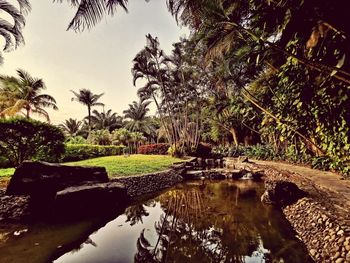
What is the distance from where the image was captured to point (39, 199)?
20.9ft

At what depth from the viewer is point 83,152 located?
1808 cm

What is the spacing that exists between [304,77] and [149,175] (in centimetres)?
793

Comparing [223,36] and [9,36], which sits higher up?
[9,36]

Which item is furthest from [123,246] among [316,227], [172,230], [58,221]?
[316,227]

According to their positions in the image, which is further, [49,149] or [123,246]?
[49,149]

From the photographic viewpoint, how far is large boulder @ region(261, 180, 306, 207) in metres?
6.36

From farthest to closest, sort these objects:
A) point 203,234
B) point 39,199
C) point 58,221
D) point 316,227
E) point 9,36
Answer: point 9,36 → point 39,199 → point 58,221 → point 203,234 → point 316,227

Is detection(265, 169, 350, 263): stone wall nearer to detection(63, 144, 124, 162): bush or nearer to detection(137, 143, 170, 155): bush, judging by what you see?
detection(63, 144, 124, 162): bush

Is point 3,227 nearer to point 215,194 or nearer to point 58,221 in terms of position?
point 58,221

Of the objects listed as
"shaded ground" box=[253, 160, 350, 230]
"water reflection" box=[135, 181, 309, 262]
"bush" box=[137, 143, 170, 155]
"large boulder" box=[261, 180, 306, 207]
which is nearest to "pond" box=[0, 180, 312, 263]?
"water reflection" box=[135, 181, 309, 262]

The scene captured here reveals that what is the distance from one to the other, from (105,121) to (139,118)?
803 cm

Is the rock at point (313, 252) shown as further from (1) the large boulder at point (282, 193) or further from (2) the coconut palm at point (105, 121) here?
(2) the coconut palm at point (105, 121)

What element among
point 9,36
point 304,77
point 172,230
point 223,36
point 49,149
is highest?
point 9,36

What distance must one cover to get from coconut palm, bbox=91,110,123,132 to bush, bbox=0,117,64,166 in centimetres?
3800
